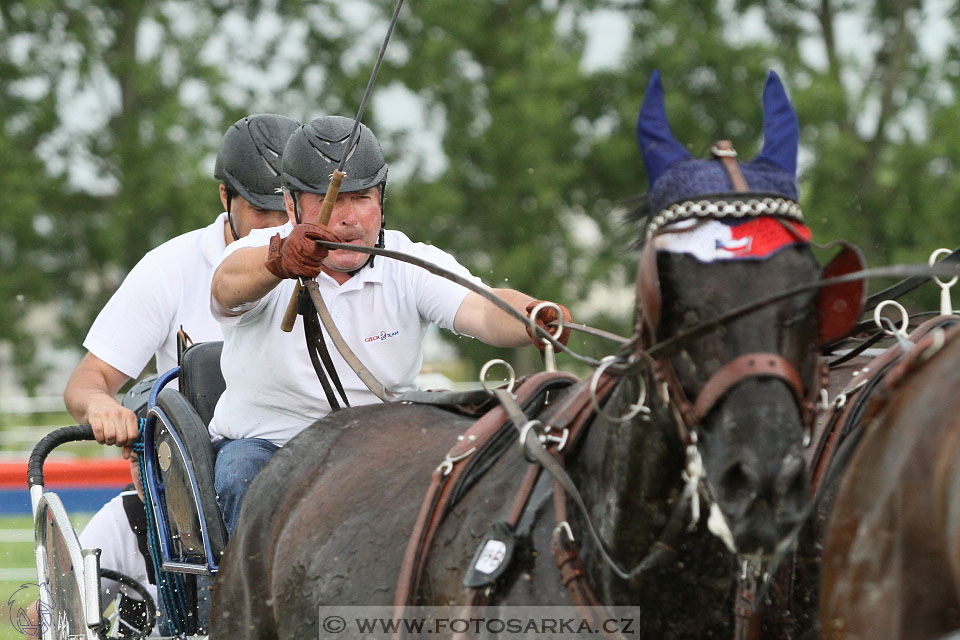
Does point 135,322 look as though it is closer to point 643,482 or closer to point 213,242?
point 213,242

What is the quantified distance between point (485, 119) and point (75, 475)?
235 inches

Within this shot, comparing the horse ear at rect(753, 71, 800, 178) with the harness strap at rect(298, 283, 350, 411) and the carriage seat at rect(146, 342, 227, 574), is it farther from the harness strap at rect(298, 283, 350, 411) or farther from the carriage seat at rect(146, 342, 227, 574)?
the carriage seat at rect(146, 342, 227, 574)

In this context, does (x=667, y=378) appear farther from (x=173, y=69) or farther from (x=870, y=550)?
(x=173, y=69)

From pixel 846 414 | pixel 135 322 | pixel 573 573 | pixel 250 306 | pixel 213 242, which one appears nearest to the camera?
pixel 573 573

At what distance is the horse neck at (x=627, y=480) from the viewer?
92.2 inches

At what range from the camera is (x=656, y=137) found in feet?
7.59

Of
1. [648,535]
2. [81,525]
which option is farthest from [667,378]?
[81,525]

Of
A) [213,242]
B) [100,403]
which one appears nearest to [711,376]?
[100,403]

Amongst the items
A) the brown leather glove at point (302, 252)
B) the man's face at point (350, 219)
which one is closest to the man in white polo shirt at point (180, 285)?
the man's face at point (350, 219)

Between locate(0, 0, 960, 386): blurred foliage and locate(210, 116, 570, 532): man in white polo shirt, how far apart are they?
8.02 m

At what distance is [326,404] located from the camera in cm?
387

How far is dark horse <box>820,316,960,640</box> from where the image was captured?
1793 millimetres

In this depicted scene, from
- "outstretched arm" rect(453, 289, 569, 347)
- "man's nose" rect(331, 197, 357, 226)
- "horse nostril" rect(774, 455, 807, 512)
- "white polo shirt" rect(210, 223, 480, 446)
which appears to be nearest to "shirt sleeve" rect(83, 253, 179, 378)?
"white polo shirt" rect(210, 223, 480, 446)

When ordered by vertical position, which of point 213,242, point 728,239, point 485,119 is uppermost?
point 485,119
